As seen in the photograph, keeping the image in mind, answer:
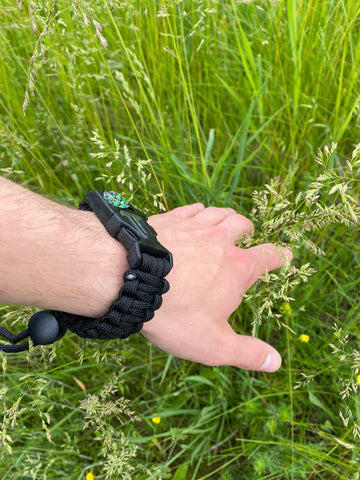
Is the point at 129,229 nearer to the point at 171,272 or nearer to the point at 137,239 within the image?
the point at 137,239

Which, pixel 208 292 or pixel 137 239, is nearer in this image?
pixel 137 239

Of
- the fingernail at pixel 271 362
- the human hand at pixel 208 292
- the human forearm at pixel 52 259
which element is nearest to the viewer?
the human forearm at pixel 52 259

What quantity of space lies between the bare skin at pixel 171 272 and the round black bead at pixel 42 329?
0.10ft

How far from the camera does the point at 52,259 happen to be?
1.04 m

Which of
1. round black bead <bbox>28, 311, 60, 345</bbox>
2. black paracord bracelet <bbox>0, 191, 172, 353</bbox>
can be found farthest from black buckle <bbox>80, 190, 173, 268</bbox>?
round black bead <bbox>28, 311, 60, 345</bbox>

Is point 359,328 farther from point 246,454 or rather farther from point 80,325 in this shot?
point 80,325

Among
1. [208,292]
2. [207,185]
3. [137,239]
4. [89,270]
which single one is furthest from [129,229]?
[207,185]

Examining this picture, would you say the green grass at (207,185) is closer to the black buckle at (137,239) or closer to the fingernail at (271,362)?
the fingernail at (271,362)

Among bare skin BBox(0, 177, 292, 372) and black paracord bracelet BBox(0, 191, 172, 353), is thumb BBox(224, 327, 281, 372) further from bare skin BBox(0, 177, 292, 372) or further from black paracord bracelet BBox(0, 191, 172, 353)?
black paracord bracelet BBox(0, 191, 172, 353)

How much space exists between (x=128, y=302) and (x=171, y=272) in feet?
0.67

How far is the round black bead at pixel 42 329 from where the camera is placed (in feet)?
3.48

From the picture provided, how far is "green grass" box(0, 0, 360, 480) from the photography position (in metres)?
1.40

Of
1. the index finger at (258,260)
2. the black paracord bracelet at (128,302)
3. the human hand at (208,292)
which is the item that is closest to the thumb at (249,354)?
the human hand at (208,292)

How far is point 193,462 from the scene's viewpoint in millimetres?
1489
